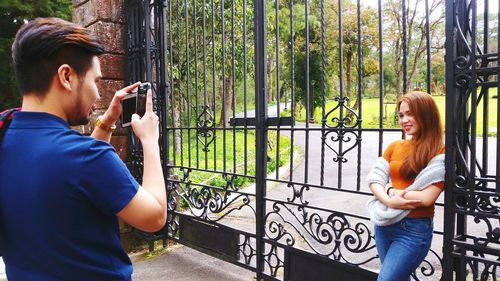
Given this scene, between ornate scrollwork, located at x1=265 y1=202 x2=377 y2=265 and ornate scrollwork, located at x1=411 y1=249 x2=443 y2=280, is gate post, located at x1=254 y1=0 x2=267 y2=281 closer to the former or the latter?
ornate scrollwork, located at x1=265 y1=202 x2=377 y2=265

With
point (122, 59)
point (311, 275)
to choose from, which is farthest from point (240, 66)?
point (311, 275)

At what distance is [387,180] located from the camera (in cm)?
254

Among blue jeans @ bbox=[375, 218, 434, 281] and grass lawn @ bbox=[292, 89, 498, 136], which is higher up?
grass lawn @ bbox=[292, 89, 498, 136]

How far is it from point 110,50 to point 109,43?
8 centimetres

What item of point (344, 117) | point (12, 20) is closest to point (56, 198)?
point (344, 117)

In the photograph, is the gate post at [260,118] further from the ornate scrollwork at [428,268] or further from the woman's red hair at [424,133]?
the woman's red hair at [424,133]

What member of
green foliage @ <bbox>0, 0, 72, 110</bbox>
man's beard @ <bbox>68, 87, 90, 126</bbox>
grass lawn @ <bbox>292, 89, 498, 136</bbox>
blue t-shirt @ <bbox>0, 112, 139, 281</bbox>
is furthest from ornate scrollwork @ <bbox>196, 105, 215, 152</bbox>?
green foliage @ <bbox>0, 0, 72, 110</bbox>

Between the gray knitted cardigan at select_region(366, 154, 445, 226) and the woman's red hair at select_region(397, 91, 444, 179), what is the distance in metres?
0.04

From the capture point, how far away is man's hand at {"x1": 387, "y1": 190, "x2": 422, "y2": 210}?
2293mm

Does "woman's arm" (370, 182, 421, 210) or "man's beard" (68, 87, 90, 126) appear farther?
"woman's arm" (370, 182, 421, 210)

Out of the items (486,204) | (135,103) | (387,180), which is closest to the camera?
(135,103)

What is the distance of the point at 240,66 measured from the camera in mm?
9227

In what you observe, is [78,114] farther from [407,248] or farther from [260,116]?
[260,116]

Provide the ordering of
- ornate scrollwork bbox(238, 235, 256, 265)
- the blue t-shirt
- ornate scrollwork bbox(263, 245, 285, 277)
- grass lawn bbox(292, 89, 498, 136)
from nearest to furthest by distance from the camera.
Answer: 1. the blue t-shirt
2. grass lawn bbox(292, 89, 498, 136)
3. ornate scrollwork bbox(263, 245, 285, 277)
4. ornate scrollwork bbox(238, 235, 256, 265)
